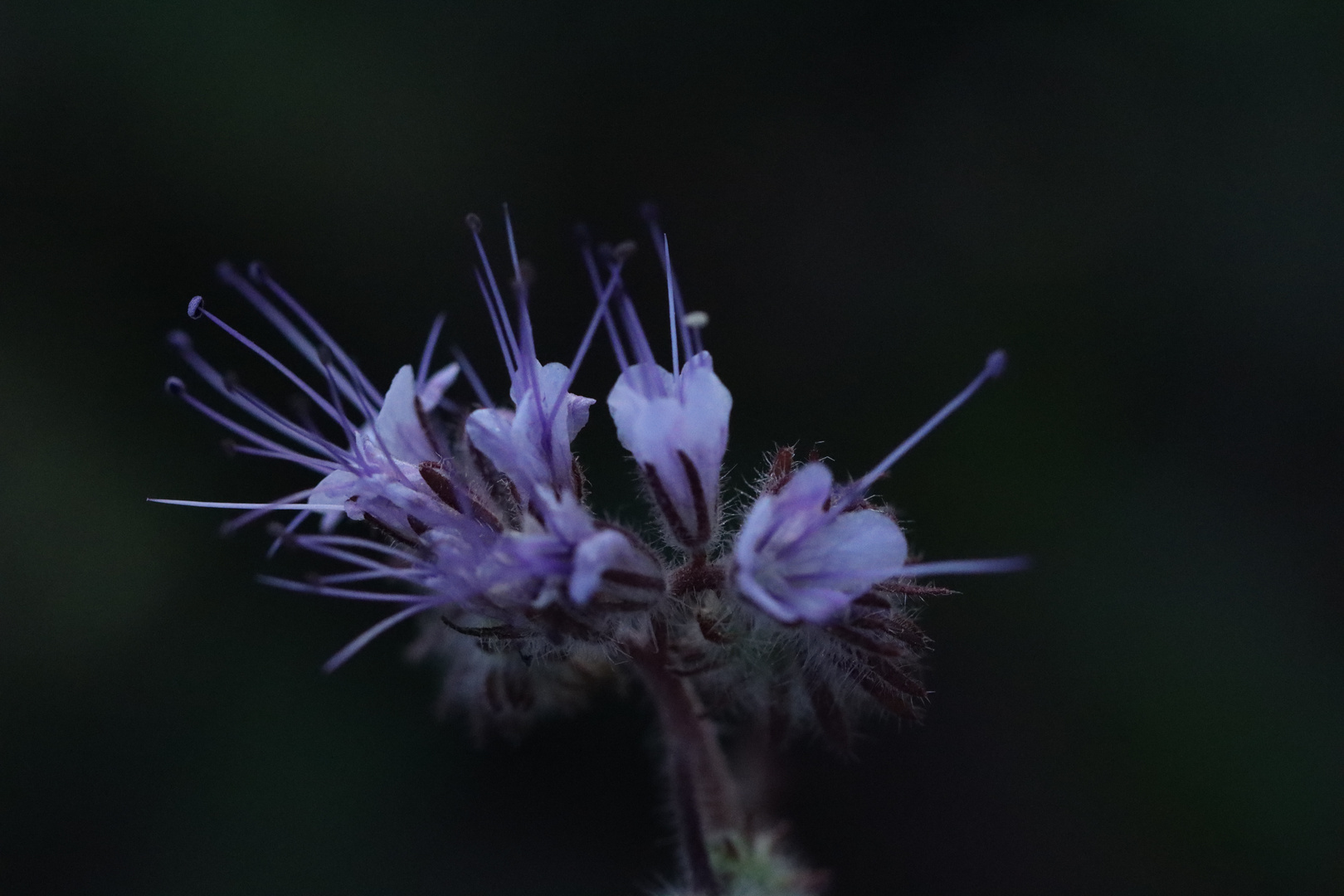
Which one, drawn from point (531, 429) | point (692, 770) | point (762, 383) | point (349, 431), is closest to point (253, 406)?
point (349, 431)

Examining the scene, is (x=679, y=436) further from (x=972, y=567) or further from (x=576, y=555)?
(x=972, y=567)

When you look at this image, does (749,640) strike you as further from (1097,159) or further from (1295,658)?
(1097,159)

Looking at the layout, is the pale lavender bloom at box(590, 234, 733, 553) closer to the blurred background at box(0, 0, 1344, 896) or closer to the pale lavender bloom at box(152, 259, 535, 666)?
the pale lavender bloom at box(152, 259, 535, 666)

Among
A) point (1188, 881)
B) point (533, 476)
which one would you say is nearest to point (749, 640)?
point (533, 476)

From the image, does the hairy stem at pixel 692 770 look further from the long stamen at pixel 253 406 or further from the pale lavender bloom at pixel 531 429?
the long stamen at pixel 253 406

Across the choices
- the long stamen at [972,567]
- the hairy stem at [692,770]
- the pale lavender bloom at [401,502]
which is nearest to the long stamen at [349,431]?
the pale lavender bloom at [401,502]

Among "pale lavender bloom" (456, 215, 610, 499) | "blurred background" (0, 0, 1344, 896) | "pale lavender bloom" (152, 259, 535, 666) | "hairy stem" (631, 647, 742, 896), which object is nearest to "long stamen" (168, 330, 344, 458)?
"pale lavender bloom" (152, 259, 535, 666)
